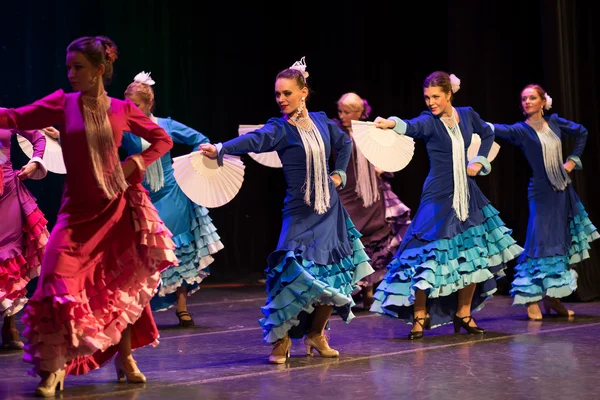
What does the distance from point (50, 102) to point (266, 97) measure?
547cm

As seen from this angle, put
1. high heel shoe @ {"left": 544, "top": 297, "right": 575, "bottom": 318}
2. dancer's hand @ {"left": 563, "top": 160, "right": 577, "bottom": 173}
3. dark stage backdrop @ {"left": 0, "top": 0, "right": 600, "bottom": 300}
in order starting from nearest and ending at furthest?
1. high heel shoe @ {"left": 544, "top": 297, "right": 575, "bottom": 318}
2. dancer's hand @ {"left": 563, "top": 160, "right": 577, "bottom": 173}
3. dark stage backdrop @ {"left": 0, "top": 0, "right": 600, "bottom": 300}

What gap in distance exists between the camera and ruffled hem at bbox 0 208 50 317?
16.6ft

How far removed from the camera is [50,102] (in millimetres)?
3889

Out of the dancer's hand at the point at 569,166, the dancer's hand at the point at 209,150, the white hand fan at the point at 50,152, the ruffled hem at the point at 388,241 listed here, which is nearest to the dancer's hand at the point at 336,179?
the dancer's hand at the point at 209,150

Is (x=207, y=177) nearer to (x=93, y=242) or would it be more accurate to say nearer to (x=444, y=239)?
(x=93, y=242)

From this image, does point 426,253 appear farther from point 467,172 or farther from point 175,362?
point 175,362

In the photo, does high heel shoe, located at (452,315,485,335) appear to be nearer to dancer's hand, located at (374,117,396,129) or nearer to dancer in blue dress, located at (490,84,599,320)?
dancer in blue dress, located at (490,84,599,320)

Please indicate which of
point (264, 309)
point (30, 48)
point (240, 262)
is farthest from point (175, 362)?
point (240, 262)

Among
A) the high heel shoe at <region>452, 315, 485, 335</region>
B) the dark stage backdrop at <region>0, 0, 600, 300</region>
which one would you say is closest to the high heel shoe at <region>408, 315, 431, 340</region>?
the high heel shoe at <region>452, 315, 485, 335</region>

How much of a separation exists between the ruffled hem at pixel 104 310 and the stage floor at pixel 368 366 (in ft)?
0.66

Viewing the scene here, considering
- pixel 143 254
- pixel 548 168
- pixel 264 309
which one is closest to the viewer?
pixel 143 254

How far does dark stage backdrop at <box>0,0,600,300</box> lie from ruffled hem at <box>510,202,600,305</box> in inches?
44.4

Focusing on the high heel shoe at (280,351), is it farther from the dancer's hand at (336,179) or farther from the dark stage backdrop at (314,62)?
the dark stage backdrop at (314,62)

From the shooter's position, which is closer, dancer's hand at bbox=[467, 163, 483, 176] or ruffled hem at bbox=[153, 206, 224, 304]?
dancer's hand at bbox=[467, 163, 483, 176]
